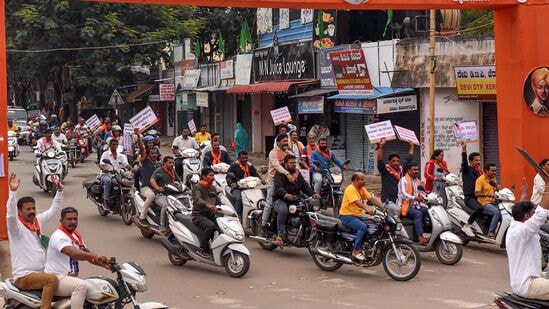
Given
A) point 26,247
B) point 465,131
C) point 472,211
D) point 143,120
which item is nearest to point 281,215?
point 472,211

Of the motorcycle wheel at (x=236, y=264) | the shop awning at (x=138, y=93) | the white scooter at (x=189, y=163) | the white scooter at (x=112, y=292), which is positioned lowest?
the motorcycle wheel at (x=236, y=264)

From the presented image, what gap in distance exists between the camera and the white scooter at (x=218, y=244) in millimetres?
10797

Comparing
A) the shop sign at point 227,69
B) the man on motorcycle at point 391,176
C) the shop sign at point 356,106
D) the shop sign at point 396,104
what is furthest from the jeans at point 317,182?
the shop sign at point 227,69

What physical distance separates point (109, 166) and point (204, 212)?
553cm

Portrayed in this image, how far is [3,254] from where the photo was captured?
12461mm

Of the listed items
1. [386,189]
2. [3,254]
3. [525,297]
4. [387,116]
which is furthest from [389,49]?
[525,297]

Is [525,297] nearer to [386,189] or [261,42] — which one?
[386,189]

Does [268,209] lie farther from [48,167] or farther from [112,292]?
[48,167]

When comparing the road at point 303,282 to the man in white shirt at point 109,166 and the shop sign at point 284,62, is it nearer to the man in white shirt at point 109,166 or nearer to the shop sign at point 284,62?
the man in white shirt at point 109,166

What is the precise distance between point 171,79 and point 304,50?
64.9ft

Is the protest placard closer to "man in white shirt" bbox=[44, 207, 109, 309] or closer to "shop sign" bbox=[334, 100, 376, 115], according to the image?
"shop sign" bbox=[334, 100, 376, 115]

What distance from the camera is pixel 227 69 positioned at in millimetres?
35062

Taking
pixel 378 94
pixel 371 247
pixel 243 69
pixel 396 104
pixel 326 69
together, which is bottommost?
pixel 371 247

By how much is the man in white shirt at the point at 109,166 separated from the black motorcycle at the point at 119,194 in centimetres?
7
